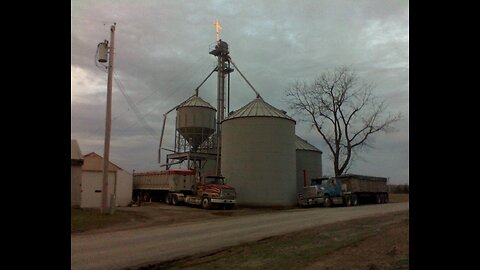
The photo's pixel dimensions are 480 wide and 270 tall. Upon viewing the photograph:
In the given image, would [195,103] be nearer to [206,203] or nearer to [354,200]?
[206,203]

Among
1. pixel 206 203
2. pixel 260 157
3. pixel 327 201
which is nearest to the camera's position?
pixel 206 203

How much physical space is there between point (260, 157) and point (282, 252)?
26581 mm

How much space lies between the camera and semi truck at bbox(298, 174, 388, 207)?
122 feet

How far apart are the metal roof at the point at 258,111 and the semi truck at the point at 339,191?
22.9 ft

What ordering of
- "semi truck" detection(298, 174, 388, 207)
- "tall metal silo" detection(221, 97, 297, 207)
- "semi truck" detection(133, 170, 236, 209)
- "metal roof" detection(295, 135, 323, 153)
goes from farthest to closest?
1. "metal roof" detection(295, 135, 323, 153)
2. "tall metal silo" detection(221, 97, 297, 207)
3. "semi truck" detection(298, 174, 388, 207)
4. "semi truck" detection(133, 170, 236, 209)

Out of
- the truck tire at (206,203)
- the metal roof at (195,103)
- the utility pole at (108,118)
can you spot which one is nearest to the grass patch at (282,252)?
the utility pole at (108,118)

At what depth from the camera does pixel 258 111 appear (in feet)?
131

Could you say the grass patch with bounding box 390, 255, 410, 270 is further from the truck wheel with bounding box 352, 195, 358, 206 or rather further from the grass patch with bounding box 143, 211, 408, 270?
the truck wheel with bounding box 352, 195, 358, 206

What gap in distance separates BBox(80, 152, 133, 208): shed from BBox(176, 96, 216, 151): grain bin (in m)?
11.3

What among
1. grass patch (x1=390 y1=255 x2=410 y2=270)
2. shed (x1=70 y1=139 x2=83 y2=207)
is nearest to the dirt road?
grass patch (x1=390 y1=255 x2=410 y2=270)

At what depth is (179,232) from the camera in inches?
686

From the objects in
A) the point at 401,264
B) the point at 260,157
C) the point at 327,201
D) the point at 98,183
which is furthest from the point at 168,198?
the point at 401,264
